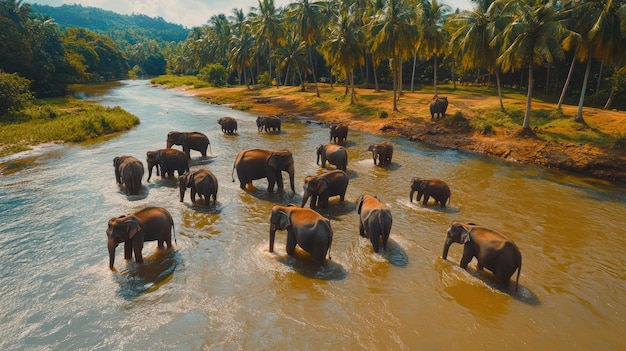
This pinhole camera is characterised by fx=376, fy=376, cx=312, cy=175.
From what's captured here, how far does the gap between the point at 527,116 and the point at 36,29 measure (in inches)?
2809

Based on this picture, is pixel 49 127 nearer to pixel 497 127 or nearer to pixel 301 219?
pixel 301 219

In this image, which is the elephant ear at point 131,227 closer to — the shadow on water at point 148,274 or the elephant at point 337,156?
the shadow on water at point 148,274

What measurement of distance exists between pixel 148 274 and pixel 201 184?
15.1 ft

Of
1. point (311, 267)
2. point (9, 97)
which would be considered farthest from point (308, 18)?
point (311, 267)

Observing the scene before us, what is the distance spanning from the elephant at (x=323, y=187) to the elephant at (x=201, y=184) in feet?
11.1

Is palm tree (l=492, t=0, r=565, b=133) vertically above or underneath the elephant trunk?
above

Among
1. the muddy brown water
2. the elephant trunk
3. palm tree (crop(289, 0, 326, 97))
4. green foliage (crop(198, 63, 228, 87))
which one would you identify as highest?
palm tree (crop(289, 0, 326, 97))

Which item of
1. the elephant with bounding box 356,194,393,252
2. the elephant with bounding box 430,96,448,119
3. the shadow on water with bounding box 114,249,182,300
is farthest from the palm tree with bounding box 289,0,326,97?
the shadow on water with bounding box 114,249,182,300

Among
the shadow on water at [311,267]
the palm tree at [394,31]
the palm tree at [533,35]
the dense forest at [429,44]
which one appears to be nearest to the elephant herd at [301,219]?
the shadow on water at [311,267]

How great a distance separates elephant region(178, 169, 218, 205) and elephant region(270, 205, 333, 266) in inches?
174

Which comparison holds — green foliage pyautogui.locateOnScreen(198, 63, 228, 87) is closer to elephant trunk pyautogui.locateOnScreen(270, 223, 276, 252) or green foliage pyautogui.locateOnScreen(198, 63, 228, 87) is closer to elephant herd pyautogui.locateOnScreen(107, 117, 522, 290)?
elephant herd pyautogui.locateOnScreen(107, 117, 522, 290)

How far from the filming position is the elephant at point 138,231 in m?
8.79

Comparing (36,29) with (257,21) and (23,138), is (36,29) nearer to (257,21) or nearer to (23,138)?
(257,21)

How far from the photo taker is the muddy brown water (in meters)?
7.33
